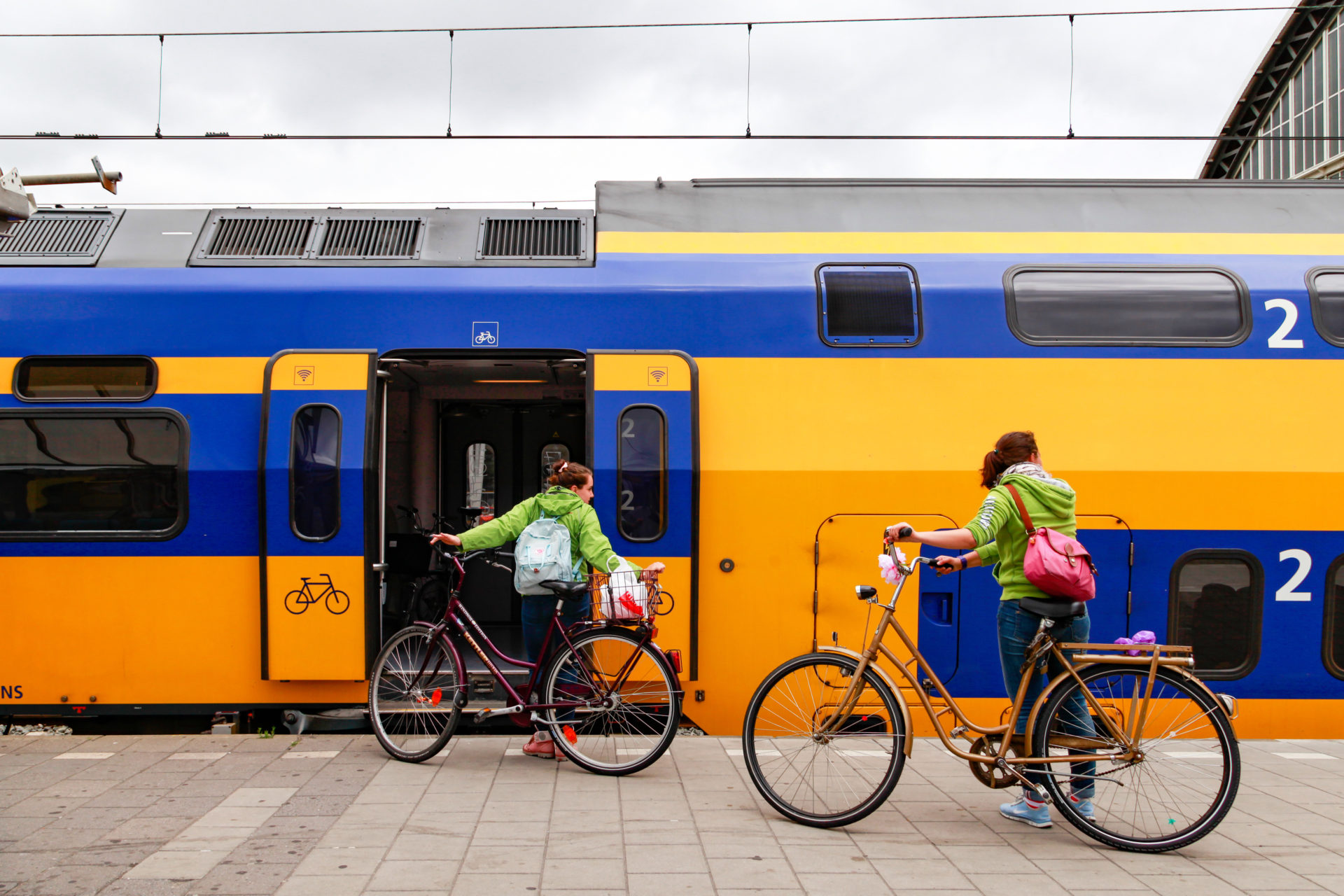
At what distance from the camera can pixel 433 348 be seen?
6.40 m

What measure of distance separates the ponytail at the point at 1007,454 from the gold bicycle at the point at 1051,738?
63 cm

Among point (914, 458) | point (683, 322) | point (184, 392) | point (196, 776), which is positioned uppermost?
point (683, 322)

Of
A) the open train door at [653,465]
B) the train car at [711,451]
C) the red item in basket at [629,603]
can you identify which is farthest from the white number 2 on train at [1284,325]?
→ the red item in basket at [629,603]

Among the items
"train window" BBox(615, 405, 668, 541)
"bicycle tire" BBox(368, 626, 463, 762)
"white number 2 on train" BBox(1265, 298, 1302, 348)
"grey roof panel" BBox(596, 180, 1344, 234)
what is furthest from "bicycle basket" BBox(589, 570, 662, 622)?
"white number 2 on train" BBox(1265, 298, 1302, 348)

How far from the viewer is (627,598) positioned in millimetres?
5484

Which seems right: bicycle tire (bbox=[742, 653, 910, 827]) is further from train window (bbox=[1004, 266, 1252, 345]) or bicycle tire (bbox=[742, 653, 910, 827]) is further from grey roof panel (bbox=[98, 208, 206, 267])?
grey roof panel (bbox=[98, 208, 206, 267])

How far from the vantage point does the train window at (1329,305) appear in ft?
21.1

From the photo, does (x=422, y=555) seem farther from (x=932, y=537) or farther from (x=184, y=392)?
(x=932, y=537)

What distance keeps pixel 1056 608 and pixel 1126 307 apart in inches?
109

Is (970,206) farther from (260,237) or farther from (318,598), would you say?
(318,598)

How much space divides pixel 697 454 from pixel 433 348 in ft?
6.04

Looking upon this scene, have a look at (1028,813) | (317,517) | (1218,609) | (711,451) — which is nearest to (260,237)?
(317,517)

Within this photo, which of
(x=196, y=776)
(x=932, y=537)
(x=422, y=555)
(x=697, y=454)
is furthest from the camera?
(x=422, y=555)

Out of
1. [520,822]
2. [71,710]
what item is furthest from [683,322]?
[71,710]
